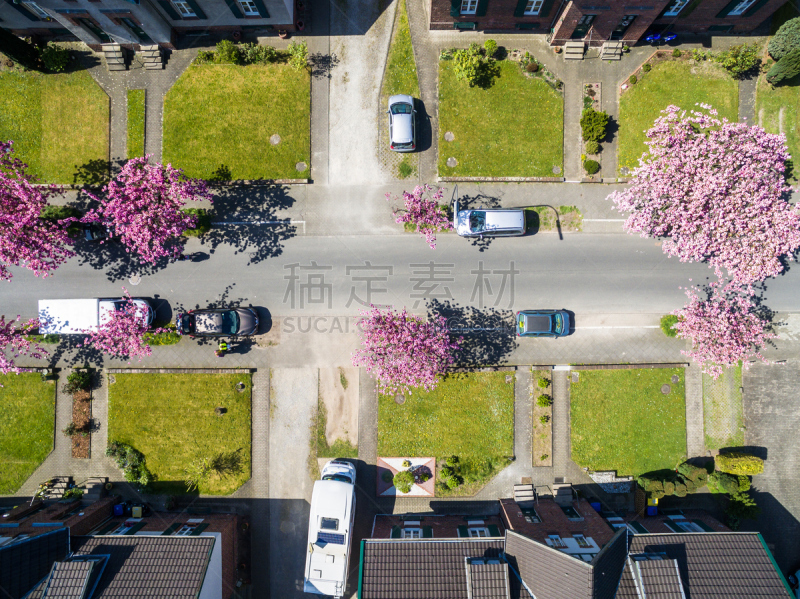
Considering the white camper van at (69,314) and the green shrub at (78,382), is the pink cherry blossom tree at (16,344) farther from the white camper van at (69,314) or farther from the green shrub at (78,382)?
the green shrub at (78,382)

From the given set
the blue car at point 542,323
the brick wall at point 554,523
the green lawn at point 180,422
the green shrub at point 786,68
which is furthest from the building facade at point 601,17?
the brick wall at point 554,523

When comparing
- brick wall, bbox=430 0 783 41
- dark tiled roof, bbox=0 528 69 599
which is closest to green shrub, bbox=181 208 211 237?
dark tiled roof, bbox=0 528 69 599

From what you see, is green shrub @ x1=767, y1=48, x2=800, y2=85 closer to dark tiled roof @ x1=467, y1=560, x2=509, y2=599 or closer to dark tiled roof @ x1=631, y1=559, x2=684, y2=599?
dark tiled roof @ x1=631, y1=559, x2=684, y2=599

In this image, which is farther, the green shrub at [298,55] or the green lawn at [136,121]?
the green lawn at [136,121]

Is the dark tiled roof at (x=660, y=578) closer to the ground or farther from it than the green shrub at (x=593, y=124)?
closer to the ground

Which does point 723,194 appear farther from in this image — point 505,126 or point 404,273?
point 404,273
